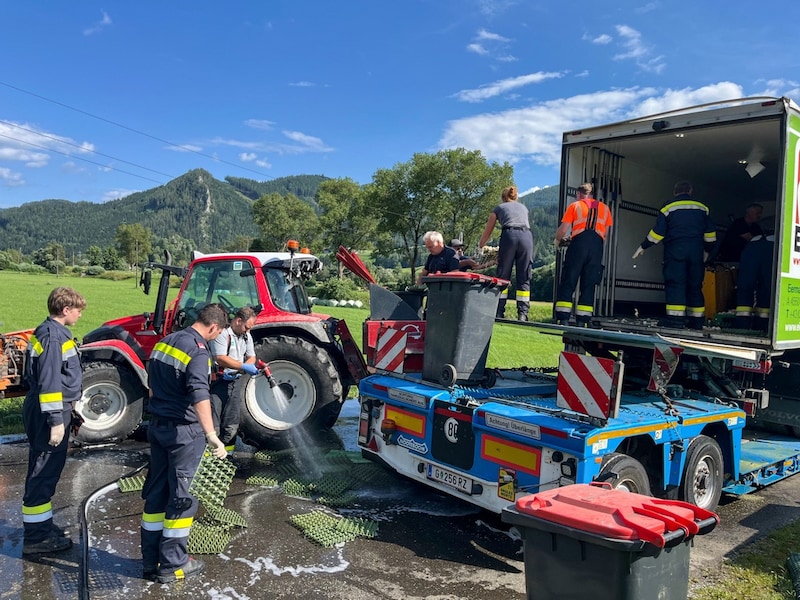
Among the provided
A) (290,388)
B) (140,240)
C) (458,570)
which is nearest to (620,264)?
(290,388)

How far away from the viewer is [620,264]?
795 centimetres

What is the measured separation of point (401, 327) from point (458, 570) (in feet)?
7.47

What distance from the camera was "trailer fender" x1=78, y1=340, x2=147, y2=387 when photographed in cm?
634

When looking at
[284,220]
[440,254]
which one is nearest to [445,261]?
[440,254]

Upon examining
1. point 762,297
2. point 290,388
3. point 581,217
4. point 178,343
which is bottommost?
point 290,388

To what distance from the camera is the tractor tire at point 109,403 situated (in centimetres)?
636

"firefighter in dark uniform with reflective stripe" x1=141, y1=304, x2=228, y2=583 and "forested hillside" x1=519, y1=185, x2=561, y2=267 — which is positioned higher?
"forested hillside" x1=519, y1=185, x2=561, y2=267

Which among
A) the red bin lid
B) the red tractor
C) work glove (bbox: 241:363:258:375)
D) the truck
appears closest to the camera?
the red bin lid

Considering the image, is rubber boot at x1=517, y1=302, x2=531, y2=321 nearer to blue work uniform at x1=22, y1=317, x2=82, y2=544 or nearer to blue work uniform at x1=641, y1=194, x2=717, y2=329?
blue work uniform at x1=641, y1=194, x2=717, y2=329

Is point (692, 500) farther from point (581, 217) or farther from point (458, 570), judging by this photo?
point (581, 217)

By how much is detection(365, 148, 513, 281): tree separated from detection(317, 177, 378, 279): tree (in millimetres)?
5508

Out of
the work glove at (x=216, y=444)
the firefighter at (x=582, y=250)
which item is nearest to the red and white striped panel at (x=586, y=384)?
the work glove at (x=216, y=444)

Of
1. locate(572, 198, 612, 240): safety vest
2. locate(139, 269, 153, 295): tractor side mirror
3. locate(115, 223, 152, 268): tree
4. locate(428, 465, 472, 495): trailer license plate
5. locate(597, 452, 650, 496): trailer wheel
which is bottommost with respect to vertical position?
locate(428, 465, 472, 495): trailer license plate

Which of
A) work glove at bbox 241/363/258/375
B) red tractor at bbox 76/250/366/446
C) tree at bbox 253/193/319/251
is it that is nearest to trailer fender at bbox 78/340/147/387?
red tractor at bbox 76/250/366/446
